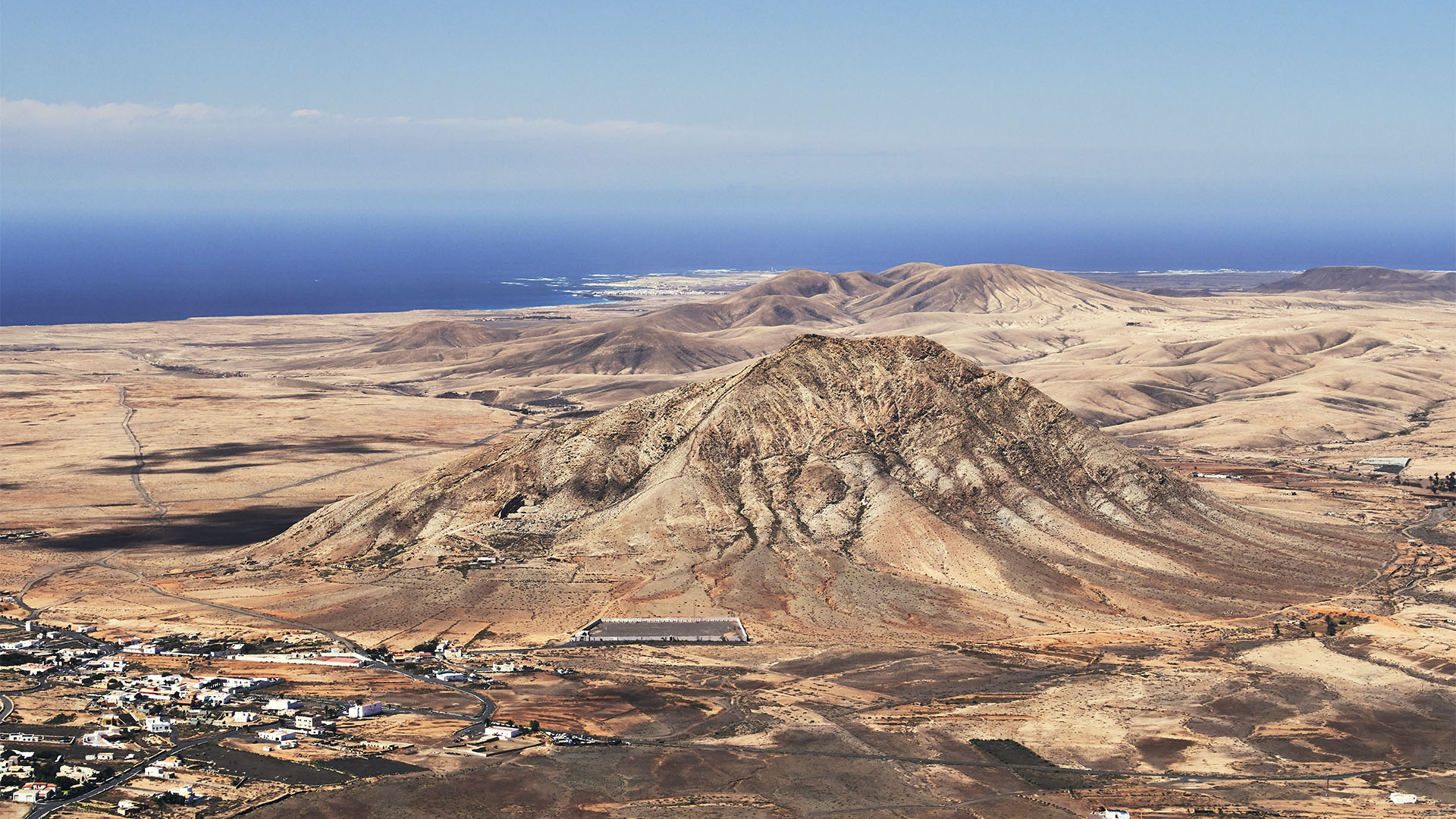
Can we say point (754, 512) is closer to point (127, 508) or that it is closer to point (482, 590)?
point (482, 590)

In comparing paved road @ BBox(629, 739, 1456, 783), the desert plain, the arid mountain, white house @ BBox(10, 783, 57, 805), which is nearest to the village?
white house @ BBox(10, 783, 57, 805)

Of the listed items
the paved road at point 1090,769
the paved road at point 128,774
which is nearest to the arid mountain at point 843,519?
the paved road at point 1090,769

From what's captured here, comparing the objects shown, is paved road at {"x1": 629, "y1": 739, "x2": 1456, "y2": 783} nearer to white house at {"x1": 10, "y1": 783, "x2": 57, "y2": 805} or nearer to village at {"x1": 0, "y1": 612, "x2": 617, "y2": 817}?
village at {"x1": 0, "y1": 612, "x2": 617, "y2": 817}

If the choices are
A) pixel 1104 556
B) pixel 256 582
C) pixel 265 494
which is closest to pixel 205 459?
pixel 265 494

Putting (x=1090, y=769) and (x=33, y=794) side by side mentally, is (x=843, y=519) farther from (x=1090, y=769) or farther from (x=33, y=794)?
(x=33, y=794)

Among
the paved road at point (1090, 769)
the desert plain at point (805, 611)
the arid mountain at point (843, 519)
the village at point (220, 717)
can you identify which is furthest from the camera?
the arid mountain at point (843, 519)

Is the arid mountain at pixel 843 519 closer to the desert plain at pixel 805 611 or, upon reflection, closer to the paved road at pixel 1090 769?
the desert plain at pixel 805 611
